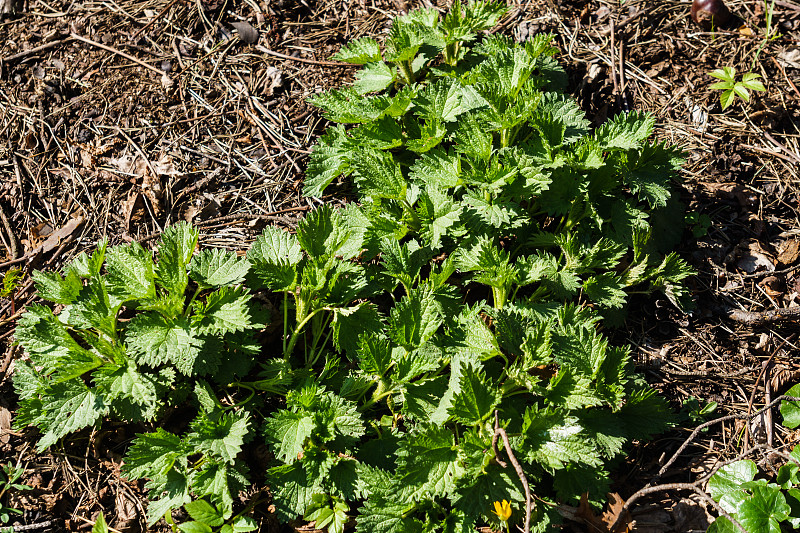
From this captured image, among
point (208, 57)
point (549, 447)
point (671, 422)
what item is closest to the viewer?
point (549, 447)

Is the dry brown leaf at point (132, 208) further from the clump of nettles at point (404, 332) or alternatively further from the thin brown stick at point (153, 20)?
the thin brown stick at point (153, 20)

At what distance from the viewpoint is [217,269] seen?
2.41 meters

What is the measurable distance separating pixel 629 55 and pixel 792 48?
→ 911 millimetres

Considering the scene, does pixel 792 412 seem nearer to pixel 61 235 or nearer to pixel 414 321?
pixel 414 321

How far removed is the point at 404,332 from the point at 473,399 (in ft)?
1.27

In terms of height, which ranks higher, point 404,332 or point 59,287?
point 59,287

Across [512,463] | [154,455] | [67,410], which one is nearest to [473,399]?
[512,463]

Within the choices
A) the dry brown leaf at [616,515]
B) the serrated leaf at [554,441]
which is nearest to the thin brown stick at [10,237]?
the serrated leaf at [554,441]

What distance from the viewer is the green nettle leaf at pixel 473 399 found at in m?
2.14

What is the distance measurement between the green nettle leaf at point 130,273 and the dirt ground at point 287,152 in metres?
0.60

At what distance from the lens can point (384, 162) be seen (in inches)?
110

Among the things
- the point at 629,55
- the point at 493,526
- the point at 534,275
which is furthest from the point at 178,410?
the point at 629,55

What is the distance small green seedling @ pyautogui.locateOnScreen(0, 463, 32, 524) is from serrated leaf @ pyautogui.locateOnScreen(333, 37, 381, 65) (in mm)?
2270

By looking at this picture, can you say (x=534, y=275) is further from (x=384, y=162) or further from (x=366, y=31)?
(x=366, y=31)
